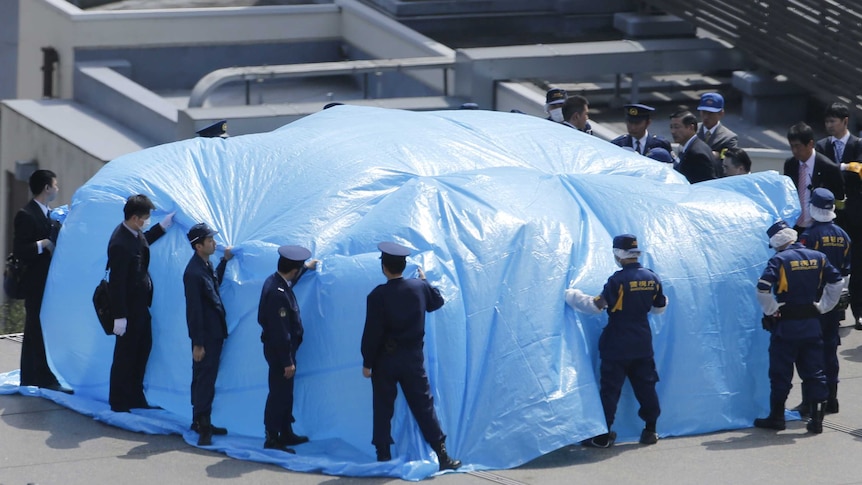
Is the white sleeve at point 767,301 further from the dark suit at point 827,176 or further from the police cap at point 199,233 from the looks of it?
the police cap at point 199,233

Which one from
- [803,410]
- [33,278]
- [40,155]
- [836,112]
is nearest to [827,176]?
[836,112]

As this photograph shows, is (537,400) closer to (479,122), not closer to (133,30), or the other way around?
(479,122)

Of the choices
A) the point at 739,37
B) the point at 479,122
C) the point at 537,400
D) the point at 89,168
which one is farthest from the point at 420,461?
the point at 739,37

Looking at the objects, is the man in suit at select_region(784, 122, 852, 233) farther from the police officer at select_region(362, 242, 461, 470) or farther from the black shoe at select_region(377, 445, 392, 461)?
the black shoe at select_region(377, 445, 392, 461)

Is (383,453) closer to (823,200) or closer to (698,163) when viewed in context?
(823,200)

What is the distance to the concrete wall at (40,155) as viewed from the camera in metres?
17.7

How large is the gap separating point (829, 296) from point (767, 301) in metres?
0.45

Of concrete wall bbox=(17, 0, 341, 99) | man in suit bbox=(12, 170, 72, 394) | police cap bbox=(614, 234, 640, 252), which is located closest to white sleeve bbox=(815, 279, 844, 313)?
police cap bbox=(614, 234, 640, 252)

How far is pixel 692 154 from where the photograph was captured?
39.4 feet

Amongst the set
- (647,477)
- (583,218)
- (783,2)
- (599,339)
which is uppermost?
(783,2)

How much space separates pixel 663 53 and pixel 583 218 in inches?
Answer: 332

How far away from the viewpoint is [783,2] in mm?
17516

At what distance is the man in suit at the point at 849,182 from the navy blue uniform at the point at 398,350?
179 inches

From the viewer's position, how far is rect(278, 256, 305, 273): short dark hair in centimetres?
941
